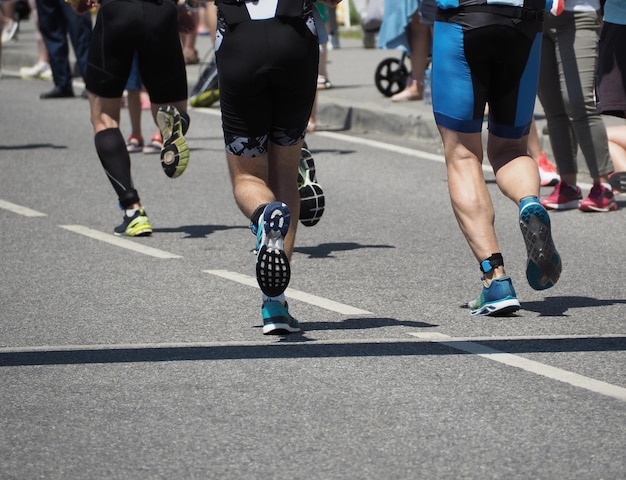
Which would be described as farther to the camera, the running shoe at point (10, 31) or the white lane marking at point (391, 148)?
the running shoe at point (10, 31)

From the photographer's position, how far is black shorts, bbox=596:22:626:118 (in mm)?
6941

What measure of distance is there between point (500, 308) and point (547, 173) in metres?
→ 4.08

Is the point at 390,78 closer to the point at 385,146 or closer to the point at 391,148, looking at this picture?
the point at 385,146

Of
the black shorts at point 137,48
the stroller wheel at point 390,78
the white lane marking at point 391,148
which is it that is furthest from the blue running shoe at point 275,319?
the stroller wheel at point 390,78

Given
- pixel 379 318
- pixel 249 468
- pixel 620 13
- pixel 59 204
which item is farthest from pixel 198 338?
pixel 59 204

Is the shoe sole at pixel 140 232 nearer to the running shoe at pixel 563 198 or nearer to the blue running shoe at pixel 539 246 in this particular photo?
the running shoe at pixel 563 198

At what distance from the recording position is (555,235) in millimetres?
8039

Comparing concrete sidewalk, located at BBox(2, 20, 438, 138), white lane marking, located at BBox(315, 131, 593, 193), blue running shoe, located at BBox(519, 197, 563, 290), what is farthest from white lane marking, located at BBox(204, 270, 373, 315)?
concrete sidewalk, located at BBox(2, 20, 438, 138)

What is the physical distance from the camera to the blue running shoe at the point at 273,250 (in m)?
5.24

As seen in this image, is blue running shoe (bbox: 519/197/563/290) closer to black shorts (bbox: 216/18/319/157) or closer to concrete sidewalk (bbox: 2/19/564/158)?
black shorts (bbox: 216/18/319/157)

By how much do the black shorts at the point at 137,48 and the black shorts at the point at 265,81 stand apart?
2629mm

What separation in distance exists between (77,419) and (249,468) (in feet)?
2.43

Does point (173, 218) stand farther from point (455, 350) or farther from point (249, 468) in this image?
point (249, 468)

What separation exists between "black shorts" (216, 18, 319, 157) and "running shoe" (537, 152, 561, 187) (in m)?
4.32
